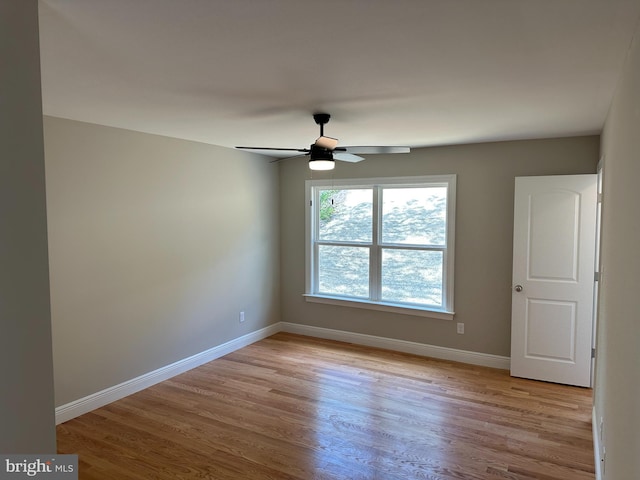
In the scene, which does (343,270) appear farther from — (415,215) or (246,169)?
(246,169)

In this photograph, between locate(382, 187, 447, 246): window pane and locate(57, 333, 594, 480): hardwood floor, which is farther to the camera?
locate(382, 187, 447, 246): window pane

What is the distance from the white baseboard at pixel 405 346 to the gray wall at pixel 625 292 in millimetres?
2326

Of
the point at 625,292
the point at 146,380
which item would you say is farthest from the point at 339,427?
the point at 625,292

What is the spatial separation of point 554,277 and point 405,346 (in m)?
1.80

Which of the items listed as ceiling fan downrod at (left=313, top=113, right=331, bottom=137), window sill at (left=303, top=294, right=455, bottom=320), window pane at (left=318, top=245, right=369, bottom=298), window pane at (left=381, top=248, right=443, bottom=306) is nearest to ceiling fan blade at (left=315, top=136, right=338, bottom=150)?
ceiling fan downrod at (left=313, top=113, right=331, bottom=137)

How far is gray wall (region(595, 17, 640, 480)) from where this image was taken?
1459 millimetres

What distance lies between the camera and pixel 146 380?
4035 mm

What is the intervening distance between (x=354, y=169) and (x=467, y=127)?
1785mm

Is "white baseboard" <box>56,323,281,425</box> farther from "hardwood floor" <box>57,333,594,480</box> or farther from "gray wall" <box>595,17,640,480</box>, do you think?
"gray wall" <box>595,17,640,480</box>

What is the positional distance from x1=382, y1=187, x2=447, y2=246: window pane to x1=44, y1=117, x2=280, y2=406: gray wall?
1.60m

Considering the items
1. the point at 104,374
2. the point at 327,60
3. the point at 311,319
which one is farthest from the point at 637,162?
the point at 311,319

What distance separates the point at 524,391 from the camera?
394 centimetres

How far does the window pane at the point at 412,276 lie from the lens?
4.91 metres

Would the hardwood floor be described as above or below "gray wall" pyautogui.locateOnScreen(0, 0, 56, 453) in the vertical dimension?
below
